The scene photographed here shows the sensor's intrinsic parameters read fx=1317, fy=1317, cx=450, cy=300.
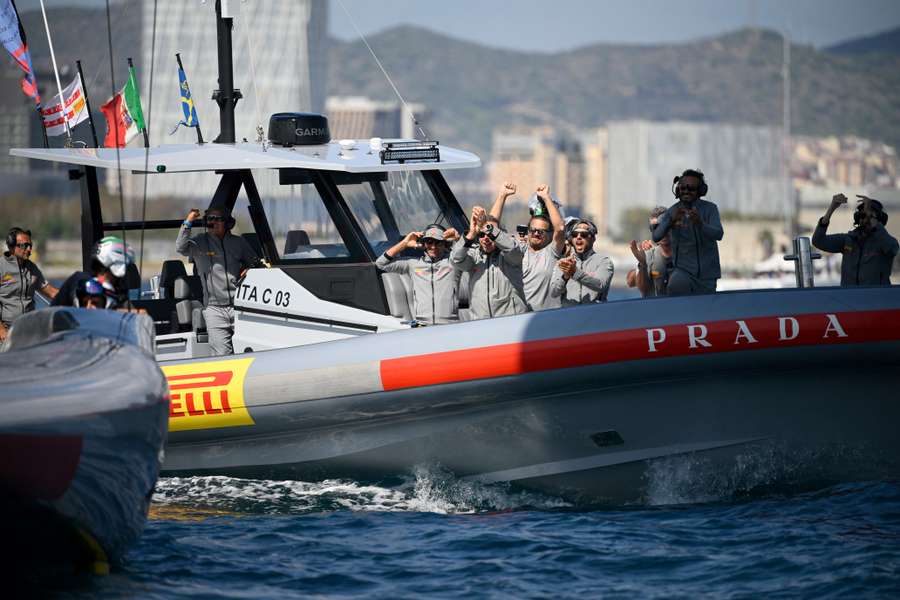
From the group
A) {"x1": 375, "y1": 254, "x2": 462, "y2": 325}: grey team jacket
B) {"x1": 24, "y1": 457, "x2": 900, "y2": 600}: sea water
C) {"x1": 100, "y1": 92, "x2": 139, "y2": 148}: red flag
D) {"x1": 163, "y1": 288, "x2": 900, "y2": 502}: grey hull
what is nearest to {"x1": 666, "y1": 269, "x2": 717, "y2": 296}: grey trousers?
{"x1": 163, "y1": 288, "x2": 900, "y2": 502}: grey hull

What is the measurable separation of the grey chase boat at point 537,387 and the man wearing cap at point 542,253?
925 millimetres

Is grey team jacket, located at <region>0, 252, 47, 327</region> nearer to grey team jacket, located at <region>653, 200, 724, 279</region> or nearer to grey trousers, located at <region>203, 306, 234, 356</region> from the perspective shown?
grey trousers, located at <region>203, 306, 234, 356</region>

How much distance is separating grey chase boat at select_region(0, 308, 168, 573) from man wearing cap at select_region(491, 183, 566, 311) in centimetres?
325

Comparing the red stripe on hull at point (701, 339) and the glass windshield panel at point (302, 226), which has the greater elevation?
the glass windshield panel at point (302, 226)

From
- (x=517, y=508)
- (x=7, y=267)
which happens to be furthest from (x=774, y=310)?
(x=7, y=267)

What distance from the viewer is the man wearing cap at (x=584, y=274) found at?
31.3ft

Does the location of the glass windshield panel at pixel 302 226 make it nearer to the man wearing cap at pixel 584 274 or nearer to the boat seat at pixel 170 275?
the boat seat at pixel 170 275

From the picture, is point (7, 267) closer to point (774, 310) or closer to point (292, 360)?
point (292, 360)

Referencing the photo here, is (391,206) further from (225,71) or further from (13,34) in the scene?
(13,34)

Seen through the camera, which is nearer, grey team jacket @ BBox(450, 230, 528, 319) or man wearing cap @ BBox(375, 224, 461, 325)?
grey team jacket @ BBox(450, 230, 528, 319)

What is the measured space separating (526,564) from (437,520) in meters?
1.23

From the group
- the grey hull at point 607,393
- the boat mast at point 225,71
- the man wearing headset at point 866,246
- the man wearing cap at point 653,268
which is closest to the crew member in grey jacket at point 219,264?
the grey hull at point 607,393

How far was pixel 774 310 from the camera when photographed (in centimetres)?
845

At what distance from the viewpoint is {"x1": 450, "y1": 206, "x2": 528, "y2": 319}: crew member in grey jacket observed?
30.6ft
